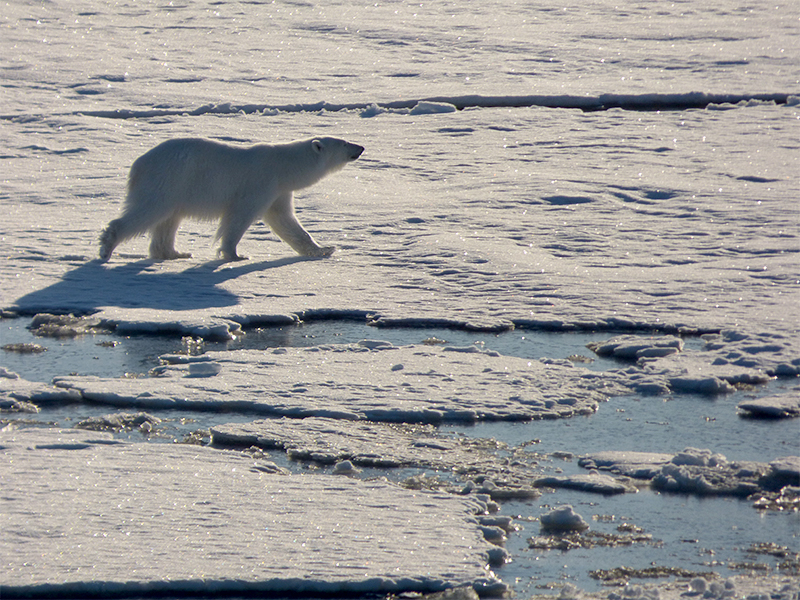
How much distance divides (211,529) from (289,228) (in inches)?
171

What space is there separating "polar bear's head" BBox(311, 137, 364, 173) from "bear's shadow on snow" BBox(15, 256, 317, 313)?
994mm

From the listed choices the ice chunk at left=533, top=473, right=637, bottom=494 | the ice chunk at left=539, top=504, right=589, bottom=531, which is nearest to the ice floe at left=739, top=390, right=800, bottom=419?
the ice chunk at left=533, top=473, right=637, bottom=494

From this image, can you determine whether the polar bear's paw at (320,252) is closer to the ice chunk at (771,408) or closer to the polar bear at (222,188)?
the polar bear at (222,188)

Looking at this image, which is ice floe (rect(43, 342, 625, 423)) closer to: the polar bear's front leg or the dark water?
the dark water

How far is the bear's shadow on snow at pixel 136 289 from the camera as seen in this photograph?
607 centimetres

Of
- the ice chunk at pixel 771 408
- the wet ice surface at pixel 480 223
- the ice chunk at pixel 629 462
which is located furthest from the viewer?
the ice chunk at pixel 771 408

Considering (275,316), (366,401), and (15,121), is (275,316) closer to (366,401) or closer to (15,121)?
(366,401)

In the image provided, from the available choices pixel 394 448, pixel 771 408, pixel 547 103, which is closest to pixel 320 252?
pixel 394 448

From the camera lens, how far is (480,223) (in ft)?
26.6

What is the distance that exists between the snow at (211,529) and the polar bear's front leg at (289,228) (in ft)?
11.7

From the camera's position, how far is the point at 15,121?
40.0 feet

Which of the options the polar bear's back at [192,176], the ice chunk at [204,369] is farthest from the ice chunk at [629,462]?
the polar bear's back at [192,176]

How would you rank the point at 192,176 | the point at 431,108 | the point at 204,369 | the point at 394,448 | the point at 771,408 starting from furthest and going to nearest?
the point at 431,108 < the point at 192,176 < the point at 204,369 < the point at 771,408 < the point at 394,448

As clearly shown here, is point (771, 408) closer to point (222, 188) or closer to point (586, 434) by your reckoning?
point (586, 434)
